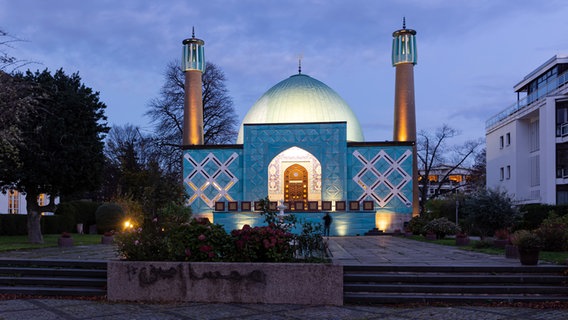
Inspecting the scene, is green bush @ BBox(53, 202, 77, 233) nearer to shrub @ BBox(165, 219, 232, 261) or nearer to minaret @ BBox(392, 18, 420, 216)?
minaret @ BBox(392, 18, 420, 216)

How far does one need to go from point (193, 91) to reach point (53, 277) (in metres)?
28.8

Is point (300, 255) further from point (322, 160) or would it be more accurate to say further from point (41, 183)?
point (322, 160)

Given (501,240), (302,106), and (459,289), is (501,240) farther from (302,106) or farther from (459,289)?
(302,106)

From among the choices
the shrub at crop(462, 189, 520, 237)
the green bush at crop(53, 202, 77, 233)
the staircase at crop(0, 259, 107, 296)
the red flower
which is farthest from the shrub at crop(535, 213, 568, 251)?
the green bush at crop(53, 202, 77, 233)

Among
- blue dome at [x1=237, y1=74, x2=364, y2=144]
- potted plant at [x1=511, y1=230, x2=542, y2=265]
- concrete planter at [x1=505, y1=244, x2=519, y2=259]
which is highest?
blue dome at [x1=237, y1=74, x2=364, y2=144]

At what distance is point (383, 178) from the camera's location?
115ft

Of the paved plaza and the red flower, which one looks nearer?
the paved plaza

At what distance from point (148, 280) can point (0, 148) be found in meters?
8.47

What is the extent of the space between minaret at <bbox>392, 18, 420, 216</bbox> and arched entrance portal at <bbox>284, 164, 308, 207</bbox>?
6.78 meters

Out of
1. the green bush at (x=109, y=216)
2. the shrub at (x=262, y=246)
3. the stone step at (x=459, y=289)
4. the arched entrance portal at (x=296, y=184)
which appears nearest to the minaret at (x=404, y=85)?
the arched entrance portal at (x=296, y=184)

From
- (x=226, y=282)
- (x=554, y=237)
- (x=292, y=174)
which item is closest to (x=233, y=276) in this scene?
(x=226, y=282)

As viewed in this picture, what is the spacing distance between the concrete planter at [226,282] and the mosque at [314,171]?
22738 mm

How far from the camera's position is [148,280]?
35.1 feet

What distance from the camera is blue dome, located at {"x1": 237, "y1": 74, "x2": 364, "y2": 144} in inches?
1631
